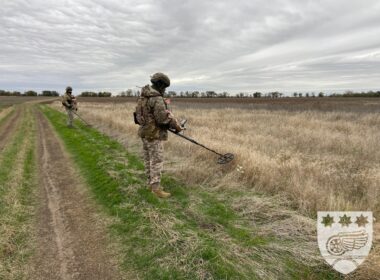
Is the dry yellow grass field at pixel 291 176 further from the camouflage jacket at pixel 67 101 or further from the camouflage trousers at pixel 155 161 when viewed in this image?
the camouflage jacket at pixel 67 101

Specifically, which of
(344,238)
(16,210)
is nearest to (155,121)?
(16,210)

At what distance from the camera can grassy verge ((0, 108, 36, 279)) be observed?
404 cm

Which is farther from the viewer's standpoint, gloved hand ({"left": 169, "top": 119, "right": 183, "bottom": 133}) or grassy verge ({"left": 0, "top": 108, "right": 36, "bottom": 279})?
gloved hand ({"left": 169, "top": 119, "right": 183, "bottom": 133})

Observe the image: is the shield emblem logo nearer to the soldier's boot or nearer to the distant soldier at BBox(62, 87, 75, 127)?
the soldier's boot

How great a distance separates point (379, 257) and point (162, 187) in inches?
159

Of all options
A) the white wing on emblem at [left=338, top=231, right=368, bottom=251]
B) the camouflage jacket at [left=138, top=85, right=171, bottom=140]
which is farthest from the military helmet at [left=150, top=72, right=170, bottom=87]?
the white wing on emblem at [left=338, top=231, right=368, bottom=251]

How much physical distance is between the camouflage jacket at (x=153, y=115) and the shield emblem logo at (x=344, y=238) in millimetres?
3134

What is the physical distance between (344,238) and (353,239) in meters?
0.11

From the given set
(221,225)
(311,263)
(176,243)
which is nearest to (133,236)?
(176,243)

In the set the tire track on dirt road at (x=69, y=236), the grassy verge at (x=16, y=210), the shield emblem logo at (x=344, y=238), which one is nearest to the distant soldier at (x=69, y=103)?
the grassy verge at (x=16, y=210)

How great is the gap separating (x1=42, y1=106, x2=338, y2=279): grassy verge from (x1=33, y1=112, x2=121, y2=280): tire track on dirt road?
10.8 inches

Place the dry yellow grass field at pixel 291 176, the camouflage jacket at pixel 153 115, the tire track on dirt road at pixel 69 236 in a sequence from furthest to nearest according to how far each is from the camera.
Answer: the camouflage jacket at pixel 153 115 < the dry yellow grass field at pixel 291 176 < the tire track on dirt road at pixel 69 236

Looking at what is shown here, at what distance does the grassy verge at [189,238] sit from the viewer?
148 inches

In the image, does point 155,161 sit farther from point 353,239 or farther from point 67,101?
point 67,101
